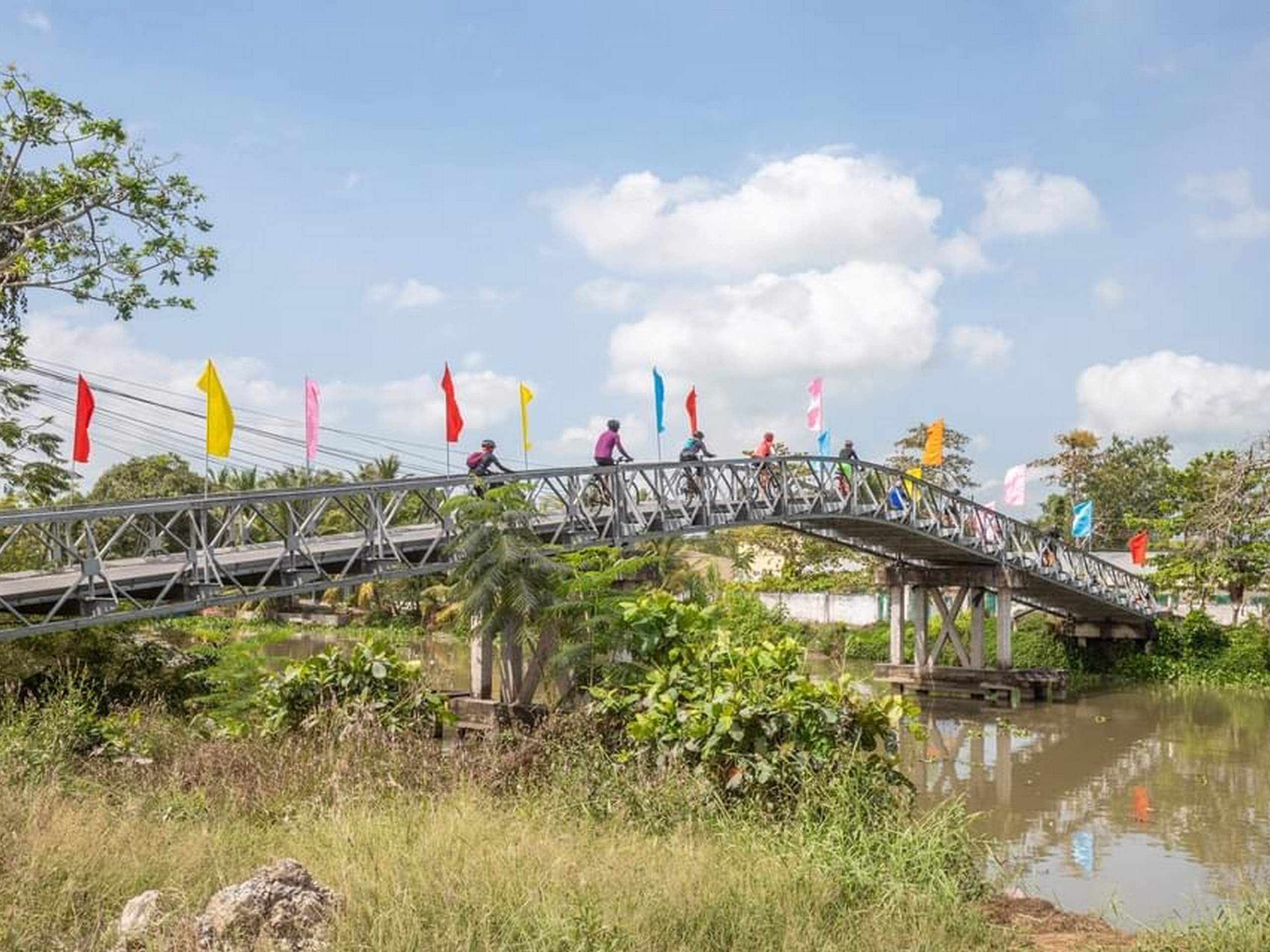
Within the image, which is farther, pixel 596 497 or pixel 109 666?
pixel 596 497

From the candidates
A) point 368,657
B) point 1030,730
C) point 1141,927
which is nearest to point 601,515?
point 368,657

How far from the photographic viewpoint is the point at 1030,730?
23609mm

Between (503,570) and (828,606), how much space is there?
27162 millimetres

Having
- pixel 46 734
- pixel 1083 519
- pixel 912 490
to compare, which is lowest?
pixel 46 734

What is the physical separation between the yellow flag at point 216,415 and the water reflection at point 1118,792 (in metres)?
11.1

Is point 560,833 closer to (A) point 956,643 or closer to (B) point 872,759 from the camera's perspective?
(B) point 872,759

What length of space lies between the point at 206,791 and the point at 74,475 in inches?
751

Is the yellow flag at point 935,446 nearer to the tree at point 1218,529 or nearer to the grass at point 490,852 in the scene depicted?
the tree at point 1218,529

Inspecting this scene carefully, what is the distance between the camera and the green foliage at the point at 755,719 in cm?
925

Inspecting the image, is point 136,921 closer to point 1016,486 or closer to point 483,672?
point 483,672

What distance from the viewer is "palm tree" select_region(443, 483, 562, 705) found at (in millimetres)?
A: 13430

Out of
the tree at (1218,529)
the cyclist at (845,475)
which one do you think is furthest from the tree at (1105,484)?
the cyclist at (845,475)

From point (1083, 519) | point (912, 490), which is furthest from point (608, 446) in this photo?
point (1083, 519)

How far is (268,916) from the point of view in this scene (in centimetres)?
546
